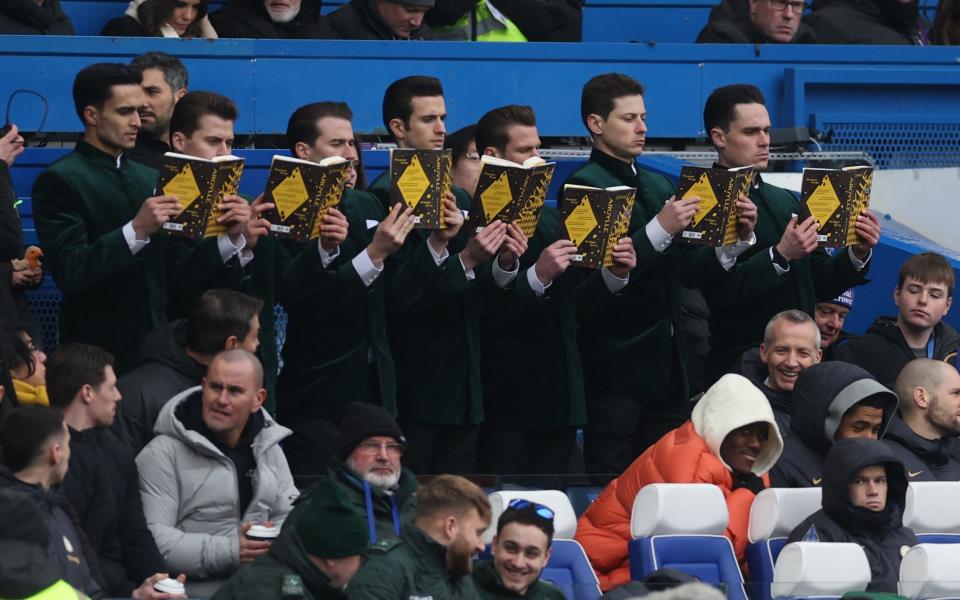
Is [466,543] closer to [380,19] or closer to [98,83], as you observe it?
[98,83]

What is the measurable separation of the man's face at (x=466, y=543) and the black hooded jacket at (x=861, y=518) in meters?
1.33

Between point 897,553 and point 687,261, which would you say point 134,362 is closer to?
point 687,261

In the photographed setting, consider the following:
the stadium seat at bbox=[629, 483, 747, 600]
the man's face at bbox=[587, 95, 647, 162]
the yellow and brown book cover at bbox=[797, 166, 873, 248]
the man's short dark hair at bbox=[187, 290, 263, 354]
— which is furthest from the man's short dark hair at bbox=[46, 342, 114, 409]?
the yellow and brown book cover at bbox=[797, 166, 873, 248]

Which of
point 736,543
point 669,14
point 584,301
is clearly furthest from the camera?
point 669,14

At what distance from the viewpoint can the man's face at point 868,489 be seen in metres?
7.19

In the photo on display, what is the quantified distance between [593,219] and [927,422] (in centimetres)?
170

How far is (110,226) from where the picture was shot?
7938mm

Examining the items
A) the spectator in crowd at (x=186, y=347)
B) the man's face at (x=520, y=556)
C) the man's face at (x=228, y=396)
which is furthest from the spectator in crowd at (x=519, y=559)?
the spectator in crowd at (x=186, y=347)

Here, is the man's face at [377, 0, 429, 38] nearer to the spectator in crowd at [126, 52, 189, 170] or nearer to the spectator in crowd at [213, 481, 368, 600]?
the spectator in crowd at [126, 52, 189, 170]

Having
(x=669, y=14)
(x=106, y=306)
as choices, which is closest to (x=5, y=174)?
(x=106, y=306)

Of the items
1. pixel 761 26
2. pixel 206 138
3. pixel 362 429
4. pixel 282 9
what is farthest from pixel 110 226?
pixel 761 26

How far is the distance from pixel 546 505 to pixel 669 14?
21.4 ft

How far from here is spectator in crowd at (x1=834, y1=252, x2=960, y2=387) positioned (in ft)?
29.7

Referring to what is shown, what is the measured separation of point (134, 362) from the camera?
7.91m
